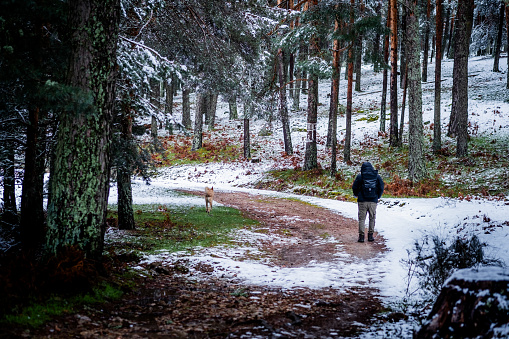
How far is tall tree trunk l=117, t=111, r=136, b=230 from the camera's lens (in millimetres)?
A: 7910

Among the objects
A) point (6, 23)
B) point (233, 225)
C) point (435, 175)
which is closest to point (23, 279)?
point (6, 23)

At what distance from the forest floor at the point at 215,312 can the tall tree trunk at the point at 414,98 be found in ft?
36.1

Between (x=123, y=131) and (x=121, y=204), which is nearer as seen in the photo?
(x=123, y=131)

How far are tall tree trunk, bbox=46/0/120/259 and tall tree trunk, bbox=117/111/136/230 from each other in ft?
9.15

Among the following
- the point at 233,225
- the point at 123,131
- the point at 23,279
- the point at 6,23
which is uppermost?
the point at 6,23

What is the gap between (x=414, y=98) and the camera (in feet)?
51.8

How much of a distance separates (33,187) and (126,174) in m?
2.18

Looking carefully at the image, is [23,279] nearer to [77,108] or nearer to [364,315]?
[77,108]

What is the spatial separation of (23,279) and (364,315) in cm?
430

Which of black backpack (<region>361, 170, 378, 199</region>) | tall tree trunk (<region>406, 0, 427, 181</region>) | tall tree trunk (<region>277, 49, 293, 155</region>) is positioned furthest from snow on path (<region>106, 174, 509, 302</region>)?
tall tree trunk (<region>277, 49, 293, 155</region>)

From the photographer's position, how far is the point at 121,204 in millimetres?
9336

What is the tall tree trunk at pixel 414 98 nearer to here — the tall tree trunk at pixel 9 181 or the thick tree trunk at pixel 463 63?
the thick tree trunk at pixel 463 63

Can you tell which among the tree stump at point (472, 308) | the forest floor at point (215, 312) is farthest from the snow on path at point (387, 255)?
the tree stump at point (472, 308)

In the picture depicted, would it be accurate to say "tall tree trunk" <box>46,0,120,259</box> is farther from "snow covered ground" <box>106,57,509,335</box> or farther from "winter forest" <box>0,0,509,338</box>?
"snow covered ground" <box>106,57,509,335</box>
